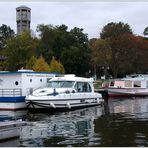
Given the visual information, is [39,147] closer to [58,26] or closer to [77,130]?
[77,130]

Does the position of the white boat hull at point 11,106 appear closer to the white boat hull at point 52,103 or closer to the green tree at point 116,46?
the white boat hull at point 52,103

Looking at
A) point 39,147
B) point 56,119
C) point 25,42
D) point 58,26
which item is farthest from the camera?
point 58,26

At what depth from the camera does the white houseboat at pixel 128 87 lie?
58969mm

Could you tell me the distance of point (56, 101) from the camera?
36031 mm

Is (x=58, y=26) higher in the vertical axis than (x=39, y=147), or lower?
higher

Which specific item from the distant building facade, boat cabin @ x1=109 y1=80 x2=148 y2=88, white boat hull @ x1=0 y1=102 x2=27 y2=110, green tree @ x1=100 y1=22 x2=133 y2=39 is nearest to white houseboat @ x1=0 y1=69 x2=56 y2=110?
white boat hull @ x1=0 y1=102 x2=27 y2=110

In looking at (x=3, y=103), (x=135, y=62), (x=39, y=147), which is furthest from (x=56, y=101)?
(x=135, y=62)

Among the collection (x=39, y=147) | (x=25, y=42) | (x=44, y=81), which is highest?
(x=25, y=42)

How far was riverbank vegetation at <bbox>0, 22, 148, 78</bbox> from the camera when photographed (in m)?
84.9

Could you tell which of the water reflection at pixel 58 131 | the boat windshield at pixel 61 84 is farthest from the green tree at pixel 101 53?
the water reflection at pixel 58 131

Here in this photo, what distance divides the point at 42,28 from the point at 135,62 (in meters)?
22.4

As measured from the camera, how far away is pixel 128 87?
2372 inches

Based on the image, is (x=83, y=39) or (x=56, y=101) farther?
(x=83, y=39)

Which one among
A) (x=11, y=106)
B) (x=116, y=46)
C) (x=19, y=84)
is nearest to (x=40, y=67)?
(x=19, y=84)
